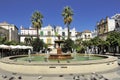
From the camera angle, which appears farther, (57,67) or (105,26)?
(105,26)

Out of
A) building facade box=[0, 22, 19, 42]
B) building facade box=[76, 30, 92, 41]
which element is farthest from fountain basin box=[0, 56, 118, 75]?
building facade box=[76, 30, 92, 41]

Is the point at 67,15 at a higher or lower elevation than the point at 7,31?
higher

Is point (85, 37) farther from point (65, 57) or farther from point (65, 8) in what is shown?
point (65, 57)

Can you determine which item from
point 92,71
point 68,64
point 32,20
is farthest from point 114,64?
point 32,20

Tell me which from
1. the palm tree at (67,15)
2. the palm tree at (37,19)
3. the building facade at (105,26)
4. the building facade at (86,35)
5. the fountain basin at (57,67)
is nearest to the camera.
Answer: the fountain basin at (57,67)

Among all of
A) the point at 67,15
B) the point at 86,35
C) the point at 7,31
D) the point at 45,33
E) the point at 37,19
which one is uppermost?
the point at 67,15

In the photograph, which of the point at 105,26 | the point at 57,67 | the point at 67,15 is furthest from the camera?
the point at 105,26

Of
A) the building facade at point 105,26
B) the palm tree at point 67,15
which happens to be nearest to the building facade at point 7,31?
the palm tree at point 67,15

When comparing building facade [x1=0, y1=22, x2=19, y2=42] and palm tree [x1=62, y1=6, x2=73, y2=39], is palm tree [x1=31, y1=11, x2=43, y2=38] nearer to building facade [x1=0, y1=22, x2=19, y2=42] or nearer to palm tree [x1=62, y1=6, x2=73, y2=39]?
palm tree [x1=62, y1=6, x2=73, y2=39]

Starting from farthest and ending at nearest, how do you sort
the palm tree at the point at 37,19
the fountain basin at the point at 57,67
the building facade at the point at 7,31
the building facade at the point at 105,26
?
the building facade at the point at 105,26, the building facade at the point at 7,31, the palm tree at the point at 37,19, the fountain basin at the point at 57,67

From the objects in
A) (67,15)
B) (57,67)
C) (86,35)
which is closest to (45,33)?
(86,35)

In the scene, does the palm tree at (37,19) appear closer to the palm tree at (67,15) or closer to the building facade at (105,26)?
the palm tree at (67,15)

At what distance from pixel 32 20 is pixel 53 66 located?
43.6 meters

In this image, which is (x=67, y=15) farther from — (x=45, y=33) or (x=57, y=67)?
(x=57, y=67)
